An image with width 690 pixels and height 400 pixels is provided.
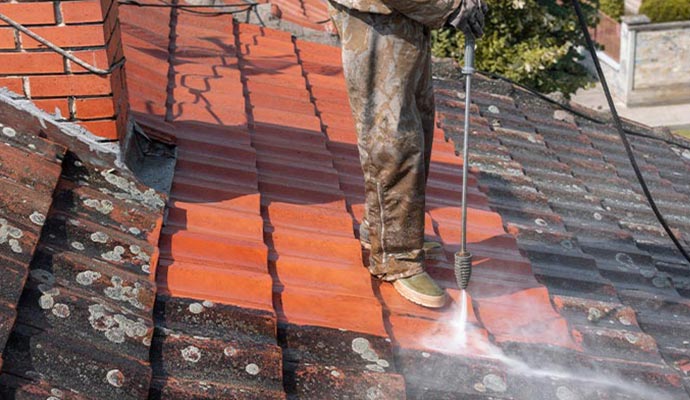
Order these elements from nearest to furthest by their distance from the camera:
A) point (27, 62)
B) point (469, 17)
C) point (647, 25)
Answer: point (469, 17)
point (27, 62)
point (647, 25)

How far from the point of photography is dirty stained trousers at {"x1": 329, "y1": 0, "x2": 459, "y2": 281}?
3.59m

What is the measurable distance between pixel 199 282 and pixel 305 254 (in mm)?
533

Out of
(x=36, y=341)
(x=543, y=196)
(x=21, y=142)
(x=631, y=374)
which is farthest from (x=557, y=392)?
(x=543, y=196)

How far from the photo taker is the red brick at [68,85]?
12.1 ft

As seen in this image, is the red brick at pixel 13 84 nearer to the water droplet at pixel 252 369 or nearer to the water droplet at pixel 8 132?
the water droplet at pixel 8 132

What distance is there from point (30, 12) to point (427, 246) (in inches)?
63.5

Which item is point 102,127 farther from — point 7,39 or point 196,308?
point 196,308

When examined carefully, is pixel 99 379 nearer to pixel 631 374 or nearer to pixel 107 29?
pixel 107 29

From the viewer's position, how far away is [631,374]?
3.60 m

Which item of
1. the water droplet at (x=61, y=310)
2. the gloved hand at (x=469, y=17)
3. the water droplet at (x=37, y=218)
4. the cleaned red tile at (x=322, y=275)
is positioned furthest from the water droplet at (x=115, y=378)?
the gloved hand at (x=469, y=17)

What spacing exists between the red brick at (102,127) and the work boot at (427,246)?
0.95 metres

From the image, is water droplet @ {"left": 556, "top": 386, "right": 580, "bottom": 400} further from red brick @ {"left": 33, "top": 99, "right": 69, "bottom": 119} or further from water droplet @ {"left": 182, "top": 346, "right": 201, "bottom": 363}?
red brick @ {"left": 33, "top": 99, "right": 69, "bottom": 119}

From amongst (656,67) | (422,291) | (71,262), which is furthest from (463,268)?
(656,67)

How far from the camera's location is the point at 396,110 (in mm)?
3643
